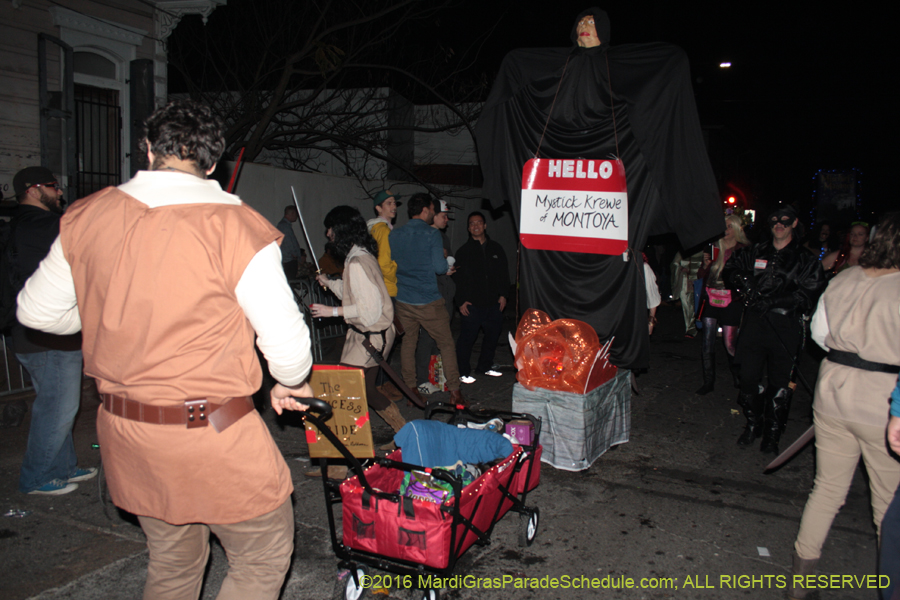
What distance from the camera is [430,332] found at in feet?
20.4

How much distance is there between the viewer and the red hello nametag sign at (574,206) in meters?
4.76

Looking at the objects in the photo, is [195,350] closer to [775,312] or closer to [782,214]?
[775,312]

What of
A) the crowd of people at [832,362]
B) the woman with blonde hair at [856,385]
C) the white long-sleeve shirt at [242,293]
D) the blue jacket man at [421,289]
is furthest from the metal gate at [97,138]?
the woman with blonde hair at [856,385]

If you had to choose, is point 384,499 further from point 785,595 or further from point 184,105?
point 785,595

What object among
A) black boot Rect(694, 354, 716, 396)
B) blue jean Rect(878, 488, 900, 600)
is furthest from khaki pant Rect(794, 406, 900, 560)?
black boot Rect(694, 354, 716, 396)

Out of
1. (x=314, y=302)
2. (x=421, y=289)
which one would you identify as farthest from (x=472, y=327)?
(x=314, y=302)

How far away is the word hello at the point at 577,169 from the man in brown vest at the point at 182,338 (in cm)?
336

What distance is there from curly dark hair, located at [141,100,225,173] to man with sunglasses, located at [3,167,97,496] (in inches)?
98.5

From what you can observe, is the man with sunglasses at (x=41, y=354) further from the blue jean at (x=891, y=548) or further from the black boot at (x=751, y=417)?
the black boot at (x=751, y=417)

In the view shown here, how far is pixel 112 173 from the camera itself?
8.48 meters

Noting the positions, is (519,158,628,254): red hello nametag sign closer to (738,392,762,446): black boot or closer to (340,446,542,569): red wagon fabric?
(738,392,762,446): black boot

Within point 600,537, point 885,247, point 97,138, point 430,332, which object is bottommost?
point 600,537

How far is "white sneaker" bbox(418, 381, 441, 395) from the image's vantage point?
6785 millimetres

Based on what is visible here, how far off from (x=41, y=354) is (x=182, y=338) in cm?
278
